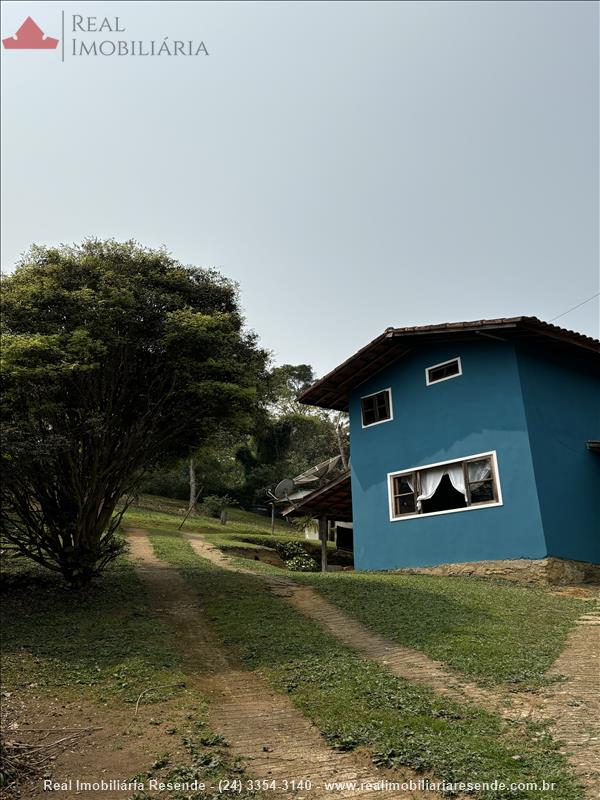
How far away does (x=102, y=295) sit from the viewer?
12.2m

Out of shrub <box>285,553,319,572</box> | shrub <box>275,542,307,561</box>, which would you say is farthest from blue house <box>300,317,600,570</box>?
shrub <box>275,542,307,561</box>

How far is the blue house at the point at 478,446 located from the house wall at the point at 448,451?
3 centimetres

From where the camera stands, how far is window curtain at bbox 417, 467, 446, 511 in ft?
54.7

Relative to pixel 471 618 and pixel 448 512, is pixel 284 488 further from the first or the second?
pixel 471 618

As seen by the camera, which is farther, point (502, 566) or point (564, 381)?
point (564, 381)

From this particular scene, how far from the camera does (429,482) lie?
16.9 meters

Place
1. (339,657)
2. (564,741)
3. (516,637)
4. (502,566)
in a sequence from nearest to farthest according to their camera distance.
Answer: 1. (564,741)
2. (339,657)
3. (516,637)
4. (502,566)

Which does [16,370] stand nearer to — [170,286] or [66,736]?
[170,286]

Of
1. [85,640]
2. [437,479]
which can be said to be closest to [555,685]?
[85,640]

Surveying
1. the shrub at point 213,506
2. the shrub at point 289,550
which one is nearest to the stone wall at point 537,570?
the shrub at point 289,550

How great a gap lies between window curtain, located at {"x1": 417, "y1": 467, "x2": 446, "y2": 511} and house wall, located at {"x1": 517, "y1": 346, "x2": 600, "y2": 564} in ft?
9.62

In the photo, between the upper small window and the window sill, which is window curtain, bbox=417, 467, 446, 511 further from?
the upper small window

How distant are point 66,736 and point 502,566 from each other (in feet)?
38.6

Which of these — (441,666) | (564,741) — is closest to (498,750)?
(564,741)
